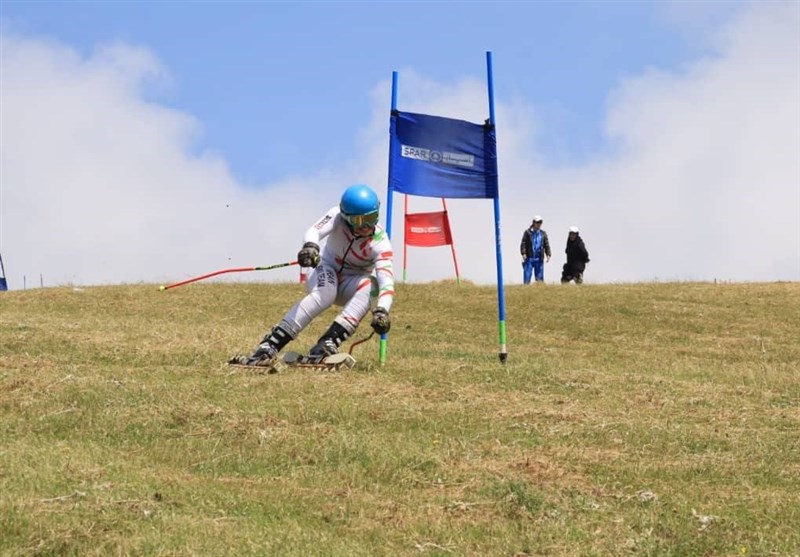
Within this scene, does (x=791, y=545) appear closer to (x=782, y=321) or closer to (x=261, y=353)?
(x=261, y=353)

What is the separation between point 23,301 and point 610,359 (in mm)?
14247

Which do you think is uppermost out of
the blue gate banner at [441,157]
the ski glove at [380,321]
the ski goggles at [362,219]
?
the blue gate banner at [441,157]

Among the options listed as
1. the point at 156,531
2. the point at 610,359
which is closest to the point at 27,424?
the point at 156,531

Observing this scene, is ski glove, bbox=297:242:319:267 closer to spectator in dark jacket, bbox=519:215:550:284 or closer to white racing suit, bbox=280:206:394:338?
white racing suit, bbox=280:206:394:338

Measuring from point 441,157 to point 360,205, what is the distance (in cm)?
219

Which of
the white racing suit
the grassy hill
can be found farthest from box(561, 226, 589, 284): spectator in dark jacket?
the white racing suit

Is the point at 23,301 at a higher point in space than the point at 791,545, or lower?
higher

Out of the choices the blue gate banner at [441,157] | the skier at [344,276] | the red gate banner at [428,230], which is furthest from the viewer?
the red gate banner at [428,230]

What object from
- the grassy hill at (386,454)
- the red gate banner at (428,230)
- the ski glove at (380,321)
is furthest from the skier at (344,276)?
the red gate banner at (428,230)

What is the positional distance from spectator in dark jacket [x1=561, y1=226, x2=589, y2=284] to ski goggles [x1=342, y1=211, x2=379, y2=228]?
17.6m

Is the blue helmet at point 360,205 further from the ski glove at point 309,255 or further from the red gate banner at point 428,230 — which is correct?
the red gate banner at point 428,230

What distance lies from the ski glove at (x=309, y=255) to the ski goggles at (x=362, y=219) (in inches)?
20.9

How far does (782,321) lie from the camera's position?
23.1 meters

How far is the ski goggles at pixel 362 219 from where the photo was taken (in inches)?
497
